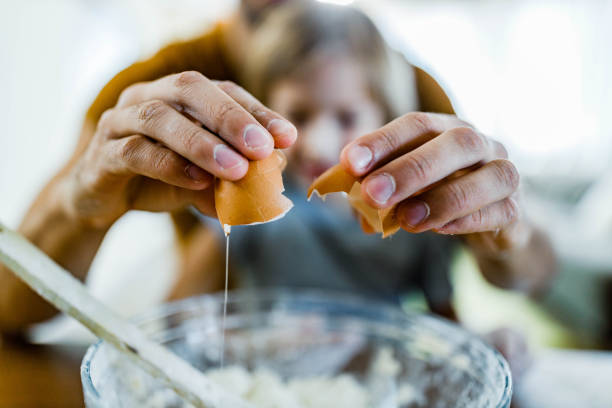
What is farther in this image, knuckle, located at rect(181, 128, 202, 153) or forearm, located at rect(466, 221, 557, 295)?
forearm, located at rect(466, 221, 557, 295)

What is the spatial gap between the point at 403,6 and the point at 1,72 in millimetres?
2007

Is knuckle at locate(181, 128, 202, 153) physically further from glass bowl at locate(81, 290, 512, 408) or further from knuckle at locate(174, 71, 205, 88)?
glass bowl at locate(81, 290, 512, 408)

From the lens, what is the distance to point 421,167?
0.85 feet

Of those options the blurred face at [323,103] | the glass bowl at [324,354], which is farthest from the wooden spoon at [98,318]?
the blurred face at [323,103]

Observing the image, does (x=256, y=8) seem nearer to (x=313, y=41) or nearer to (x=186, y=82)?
(x=313, y=41)

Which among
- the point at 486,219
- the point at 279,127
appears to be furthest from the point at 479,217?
the point at 279,127

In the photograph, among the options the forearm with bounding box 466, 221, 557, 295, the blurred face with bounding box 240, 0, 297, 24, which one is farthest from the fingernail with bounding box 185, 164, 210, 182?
the blurred face with bounding box 240, 0, 297, 24

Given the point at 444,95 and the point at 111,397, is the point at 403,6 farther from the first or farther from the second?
the point at 111,397

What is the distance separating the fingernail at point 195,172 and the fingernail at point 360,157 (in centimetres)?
9

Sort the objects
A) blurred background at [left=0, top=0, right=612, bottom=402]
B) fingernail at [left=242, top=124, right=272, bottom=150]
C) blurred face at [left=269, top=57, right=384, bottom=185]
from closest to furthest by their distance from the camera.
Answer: fingernail at [left=242, top=124, right=272, bottom=150] → blurred face at [left=269, top=57, right=384, bottom=185] → blurred background at [left=0, top=0, right=612, bottom=402]

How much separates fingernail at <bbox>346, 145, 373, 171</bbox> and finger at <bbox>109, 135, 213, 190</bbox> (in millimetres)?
84

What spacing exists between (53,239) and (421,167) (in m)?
0.38

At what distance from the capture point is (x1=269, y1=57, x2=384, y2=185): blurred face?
626 millimetres

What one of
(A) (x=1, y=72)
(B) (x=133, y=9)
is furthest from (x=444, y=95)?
(B) (x=133, y=9)
